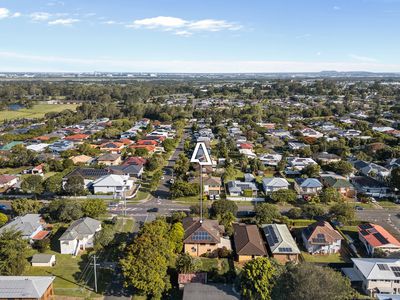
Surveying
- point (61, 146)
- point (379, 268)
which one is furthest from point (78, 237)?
point (61, 146)

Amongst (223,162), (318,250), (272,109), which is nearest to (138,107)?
(272,109)

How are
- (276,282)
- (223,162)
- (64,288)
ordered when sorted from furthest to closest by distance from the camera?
(223,162) < (64,288) < (276,282)

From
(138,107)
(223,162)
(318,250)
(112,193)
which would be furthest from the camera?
(138,107)

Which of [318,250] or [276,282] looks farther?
[318,250]

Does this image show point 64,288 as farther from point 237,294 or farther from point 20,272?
point 237,294

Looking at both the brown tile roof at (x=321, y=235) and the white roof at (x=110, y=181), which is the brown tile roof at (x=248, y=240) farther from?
the white roof at (x=110, y=181)
